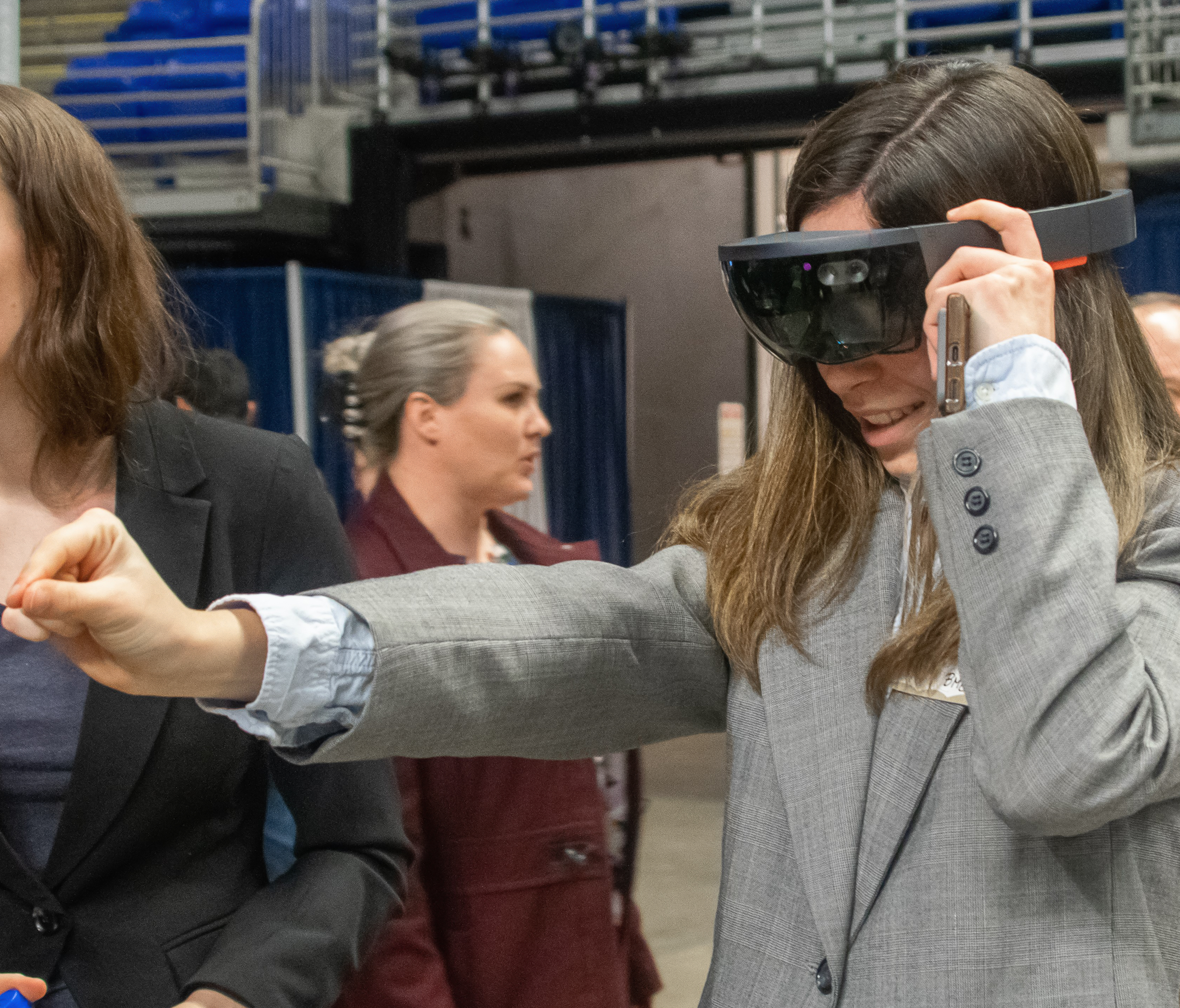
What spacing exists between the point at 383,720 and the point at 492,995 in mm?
1060

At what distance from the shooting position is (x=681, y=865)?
5660mm

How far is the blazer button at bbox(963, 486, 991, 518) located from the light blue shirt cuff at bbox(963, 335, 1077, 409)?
62mm

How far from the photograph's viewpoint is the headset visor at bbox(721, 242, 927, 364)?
1.06 meters

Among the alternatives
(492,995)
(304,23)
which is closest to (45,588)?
(492,995)

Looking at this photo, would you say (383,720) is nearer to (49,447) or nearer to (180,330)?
(49,447)

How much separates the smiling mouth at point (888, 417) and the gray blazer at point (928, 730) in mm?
97

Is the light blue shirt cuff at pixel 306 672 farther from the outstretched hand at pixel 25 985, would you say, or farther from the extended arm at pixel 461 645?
the outstretched hand at pixel 25 985

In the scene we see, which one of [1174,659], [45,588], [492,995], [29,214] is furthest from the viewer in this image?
[492,995]

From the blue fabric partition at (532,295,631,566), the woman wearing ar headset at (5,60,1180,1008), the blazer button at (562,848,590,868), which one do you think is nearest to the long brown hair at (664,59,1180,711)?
the woman wearing ar headset at (5,60,1180,1008)

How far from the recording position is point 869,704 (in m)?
1.08

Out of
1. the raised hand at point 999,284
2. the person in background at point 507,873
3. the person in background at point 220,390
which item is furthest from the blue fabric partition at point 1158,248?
the raised hand at point 999,284

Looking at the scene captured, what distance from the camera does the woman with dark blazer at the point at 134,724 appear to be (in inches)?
45.8

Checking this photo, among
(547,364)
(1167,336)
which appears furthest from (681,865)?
(547,364)

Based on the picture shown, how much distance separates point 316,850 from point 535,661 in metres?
0.40
